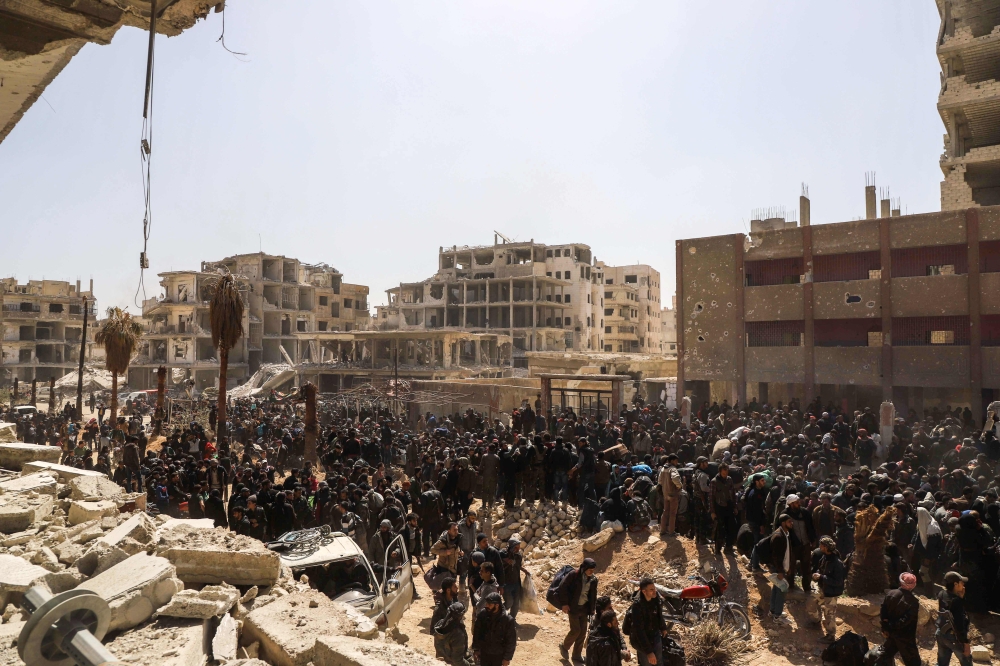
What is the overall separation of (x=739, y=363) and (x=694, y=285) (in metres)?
3.79

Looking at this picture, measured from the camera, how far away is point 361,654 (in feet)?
15.7

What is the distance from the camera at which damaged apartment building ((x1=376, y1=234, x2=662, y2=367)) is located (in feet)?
199

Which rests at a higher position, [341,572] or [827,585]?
[341,572]

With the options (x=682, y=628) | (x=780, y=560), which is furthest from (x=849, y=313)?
(x=682, y=628)

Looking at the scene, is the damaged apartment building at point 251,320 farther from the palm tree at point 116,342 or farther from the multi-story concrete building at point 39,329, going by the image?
the palm tree at point 116,342

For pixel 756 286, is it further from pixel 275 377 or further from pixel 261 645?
pixel 275 377

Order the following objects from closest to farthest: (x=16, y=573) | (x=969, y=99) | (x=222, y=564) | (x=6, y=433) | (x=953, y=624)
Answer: (x=16, y=573)
(x=222, y=564)
(x=953, y=624)
(x=6, y=433)
(x=969, y=99)

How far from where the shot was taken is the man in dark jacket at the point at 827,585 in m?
9.12

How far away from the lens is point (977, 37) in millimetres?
26766

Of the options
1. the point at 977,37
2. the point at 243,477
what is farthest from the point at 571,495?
the point at 977,37

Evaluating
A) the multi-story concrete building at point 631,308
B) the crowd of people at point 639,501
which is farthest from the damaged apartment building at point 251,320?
the crowd of people at point 639,501

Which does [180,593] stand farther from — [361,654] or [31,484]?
[31,484]

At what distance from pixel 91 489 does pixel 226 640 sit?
18.9ft

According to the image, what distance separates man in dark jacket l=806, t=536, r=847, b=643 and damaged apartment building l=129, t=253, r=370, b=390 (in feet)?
137
